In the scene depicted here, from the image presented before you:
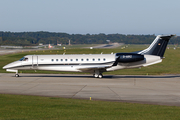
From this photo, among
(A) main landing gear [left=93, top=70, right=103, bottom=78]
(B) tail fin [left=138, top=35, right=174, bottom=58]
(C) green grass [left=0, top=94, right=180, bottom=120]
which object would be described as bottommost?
(A) main landing gear [left=93, top=70, right=103, bottom=78]

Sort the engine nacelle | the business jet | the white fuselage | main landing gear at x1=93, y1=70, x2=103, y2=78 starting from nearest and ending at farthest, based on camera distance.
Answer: the engine nacelle
the business jet
the white fuselage
main landing gear at x1=93, y1=70, x2=103, y2=78

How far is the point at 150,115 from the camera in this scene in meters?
11.0

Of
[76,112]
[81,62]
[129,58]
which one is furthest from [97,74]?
[76,112]

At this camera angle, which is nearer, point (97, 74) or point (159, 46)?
point (159, 46)

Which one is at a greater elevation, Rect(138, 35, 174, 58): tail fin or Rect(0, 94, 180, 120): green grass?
Rect(138, 35, 174, 58): tail fin

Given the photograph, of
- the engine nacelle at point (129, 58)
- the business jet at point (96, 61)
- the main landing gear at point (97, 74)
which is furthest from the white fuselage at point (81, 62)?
the main landing gear at point (97, 74)

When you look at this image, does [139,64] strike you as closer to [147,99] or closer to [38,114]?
[147,99]

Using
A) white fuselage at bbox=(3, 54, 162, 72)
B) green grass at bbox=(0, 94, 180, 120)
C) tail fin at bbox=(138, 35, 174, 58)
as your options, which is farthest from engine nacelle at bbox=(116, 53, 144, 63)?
green grass at bbox=(0, 94, 180, 120)

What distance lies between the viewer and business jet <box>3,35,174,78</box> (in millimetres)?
27609

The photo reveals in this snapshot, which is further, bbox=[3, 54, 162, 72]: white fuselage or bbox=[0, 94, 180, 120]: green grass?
bbox=[3, 54, 162, 72]: white fuselage

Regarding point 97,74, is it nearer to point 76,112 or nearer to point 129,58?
point 129,58

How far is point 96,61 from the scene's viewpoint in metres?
27.9

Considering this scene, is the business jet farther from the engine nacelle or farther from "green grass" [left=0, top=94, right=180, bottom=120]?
"green grass" [left=0, top=94, right=180, bottom=120]

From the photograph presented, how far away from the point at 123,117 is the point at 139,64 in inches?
713
